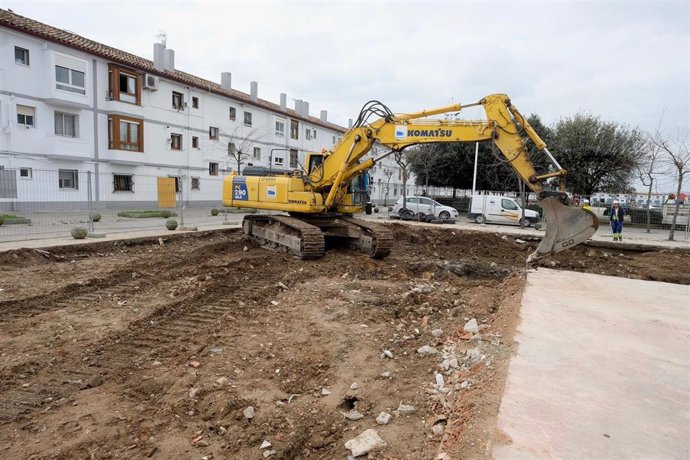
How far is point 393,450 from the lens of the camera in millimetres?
3086

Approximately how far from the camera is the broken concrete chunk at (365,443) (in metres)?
3.06

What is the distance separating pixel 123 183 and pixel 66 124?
5.38 m

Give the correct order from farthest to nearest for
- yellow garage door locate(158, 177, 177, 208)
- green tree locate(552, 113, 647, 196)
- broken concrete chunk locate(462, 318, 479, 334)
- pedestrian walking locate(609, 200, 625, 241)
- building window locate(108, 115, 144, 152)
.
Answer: green tree locate(552, 113, 647, 196)
building window locate(108, 115, 144, 152)
yellow garage door locate(158, 177, 177, 208)
pedestrian walking locate(609, 200, 625, 241)
broken concrete chunk locate(462, 318, 479, 334)

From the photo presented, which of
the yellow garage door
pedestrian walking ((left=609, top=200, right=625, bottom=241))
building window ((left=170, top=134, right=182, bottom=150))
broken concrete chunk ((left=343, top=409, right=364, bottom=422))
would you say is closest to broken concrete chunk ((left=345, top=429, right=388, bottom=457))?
broken concrete chunk ((left=343, top=409, right=364, bottom=422))

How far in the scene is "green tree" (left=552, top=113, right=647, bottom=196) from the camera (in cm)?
2909

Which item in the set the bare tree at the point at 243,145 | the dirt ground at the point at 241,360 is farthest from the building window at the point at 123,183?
the dirt ground at the point at 241,360

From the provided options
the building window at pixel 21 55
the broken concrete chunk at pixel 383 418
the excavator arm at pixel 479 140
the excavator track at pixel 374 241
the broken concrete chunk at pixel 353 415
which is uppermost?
the building window at pixel 21 55

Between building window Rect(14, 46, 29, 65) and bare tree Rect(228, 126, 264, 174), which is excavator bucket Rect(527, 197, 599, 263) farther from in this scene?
bare tree Rect(228, 126, 264, 174)

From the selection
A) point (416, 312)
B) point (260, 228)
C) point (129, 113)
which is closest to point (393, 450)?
point (416, 312)

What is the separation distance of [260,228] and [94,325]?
6.78 metres

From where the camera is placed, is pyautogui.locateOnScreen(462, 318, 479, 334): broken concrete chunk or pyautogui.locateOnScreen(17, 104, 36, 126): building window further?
pyautogui.locateOnScreen(17, 104, 36, 126): building window

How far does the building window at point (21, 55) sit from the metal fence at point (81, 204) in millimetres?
5418

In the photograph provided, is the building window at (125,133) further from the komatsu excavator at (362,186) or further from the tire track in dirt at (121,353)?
the tire track in dirt at (121,353)

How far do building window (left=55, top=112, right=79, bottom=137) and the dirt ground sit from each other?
16.7 meters
